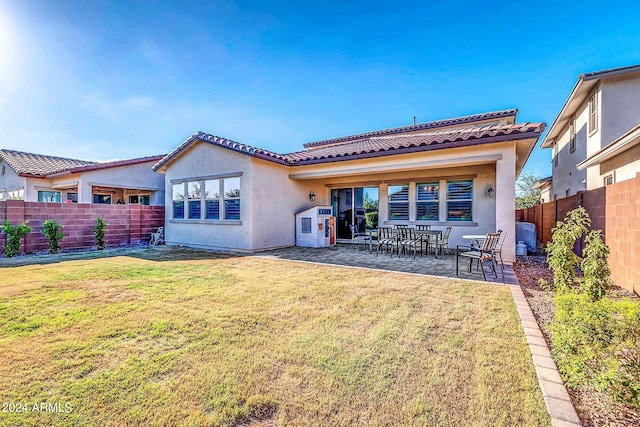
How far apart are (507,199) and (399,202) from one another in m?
4.56

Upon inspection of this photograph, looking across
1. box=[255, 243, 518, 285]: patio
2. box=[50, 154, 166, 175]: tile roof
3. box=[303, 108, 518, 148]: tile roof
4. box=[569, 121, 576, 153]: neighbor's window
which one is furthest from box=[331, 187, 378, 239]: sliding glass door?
box=[50, 154, 166, 175]: tile roof

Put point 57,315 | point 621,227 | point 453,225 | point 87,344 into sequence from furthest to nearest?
point 453,225
point 621,227
point 57,315
point 87,344

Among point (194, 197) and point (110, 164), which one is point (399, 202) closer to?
point (194, 197)

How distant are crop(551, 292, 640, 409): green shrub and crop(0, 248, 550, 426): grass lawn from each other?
34 cm

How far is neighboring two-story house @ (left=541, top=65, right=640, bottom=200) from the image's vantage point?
8.70 m

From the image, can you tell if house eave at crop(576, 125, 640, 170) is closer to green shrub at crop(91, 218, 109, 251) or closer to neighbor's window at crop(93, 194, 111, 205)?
green shrub at crop(91, 218, 109, 251)

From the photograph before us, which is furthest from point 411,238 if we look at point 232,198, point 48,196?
point 48,196

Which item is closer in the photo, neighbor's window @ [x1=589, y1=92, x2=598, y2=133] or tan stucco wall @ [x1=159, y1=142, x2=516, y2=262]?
tan stucco wall @ [x1=159, y1=142, x2=516, y2=262]

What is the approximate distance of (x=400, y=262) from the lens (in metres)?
7.96

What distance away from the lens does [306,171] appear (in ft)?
36.7

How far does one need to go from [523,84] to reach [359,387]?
1939 centimetres

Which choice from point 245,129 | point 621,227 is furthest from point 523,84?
point 245,129

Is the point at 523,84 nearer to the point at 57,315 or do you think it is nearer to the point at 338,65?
the point at 338,65

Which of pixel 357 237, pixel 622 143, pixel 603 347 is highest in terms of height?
pixel 622 143
